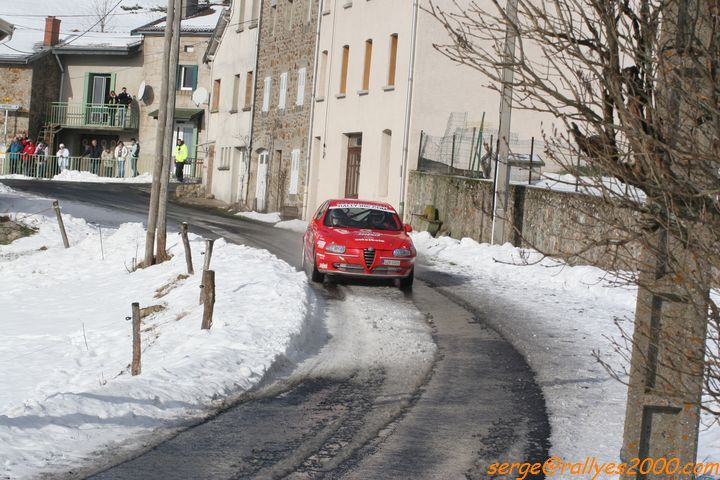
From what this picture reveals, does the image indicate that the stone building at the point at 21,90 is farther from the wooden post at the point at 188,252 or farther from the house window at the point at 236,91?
the wooden post at the point at 188,252

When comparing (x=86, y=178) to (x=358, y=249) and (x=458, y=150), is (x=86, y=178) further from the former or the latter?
(x=358, y=249)

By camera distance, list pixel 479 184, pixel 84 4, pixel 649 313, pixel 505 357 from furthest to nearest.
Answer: pixel 84 4, pixel 479 184, pixel 505 357, pixel 649 313

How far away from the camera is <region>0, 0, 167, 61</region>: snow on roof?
59.6 meters

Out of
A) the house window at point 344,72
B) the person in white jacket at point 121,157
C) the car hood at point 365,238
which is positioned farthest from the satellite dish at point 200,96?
the car hood at point 365,238

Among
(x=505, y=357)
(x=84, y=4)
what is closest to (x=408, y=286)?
(x=505, y=357)

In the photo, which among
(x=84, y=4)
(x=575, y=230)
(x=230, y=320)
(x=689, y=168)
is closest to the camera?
(x=689, y=168)

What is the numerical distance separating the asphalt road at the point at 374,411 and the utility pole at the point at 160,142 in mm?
7089

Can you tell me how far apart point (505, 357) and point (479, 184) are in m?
14.2

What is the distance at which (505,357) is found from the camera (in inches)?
503

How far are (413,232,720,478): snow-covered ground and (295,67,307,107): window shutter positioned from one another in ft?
49.3

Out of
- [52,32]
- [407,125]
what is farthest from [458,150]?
[52,32]

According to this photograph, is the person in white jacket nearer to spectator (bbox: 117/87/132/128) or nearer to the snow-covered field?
spectator (bbox: 117/87/132/128)

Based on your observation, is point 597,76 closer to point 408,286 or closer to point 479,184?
point 408,286

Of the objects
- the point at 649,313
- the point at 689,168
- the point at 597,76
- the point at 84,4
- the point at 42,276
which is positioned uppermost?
the point at 84,4
